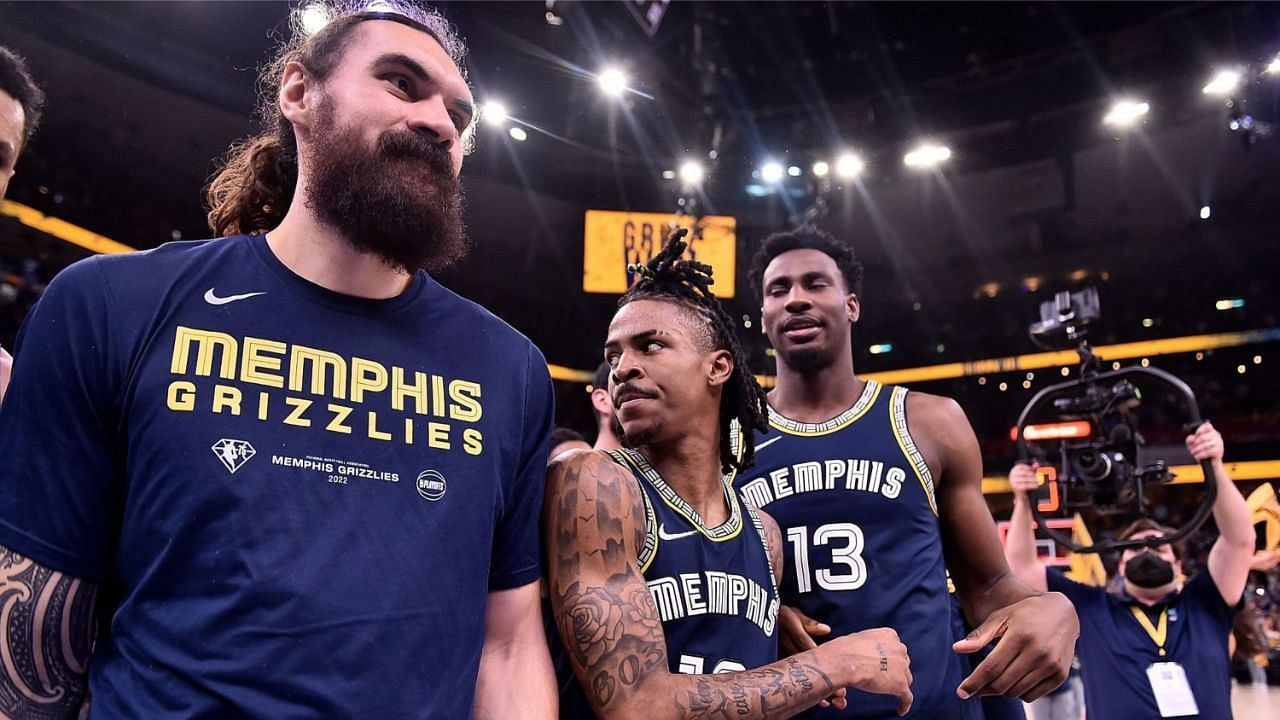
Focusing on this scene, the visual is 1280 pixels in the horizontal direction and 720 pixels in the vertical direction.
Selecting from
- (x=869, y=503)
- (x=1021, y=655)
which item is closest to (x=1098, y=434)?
(x=869, y=503)

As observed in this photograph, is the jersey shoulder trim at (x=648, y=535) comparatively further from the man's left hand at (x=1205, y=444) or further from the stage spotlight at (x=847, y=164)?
the stage spotlight at (x=847, y=164)

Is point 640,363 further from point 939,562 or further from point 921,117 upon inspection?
point 921,117

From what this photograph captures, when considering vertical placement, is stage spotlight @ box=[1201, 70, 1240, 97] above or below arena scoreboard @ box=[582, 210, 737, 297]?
above

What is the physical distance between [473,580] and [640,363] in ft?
2.84

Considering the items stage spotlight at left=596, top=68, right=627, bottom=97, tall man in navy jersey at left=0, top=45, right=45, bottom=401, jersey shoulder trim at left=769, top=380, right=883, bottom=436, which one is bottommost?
jersey shoulder trim at left=769, top=380, right=883, bottom=436

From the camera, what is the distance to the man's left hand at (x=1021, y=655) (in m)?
1.83

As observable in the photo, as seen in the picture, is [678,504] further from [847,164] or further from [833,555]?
[847,164]

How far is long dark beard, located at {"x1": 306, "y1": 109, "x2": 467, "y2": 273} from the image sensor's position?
1.40m

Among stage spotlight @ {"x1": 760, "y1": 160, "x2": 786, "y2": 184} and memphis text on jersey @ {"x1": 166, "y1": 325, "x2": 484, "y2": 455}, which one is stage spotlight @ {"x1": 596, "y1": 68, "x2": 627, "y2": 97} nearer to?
stage spotlight @ {"x1": 760, "y1": 160, "x2": 786, "y2": 184}

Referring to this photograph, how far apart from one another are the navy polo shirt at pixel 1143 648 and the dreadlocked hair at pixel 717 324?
2611mm

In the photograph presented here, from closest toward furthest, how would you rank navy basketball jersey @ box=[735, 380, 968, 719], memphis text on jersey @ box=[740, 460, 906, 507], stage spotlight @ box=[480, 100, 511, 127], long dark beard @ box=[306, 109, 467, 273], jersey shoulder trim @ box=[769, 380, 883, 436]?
long dark beard @ box=[306, 109, 467, 273] < navy basketball jersey @ box=[735, 380, 968, 719] < memphis text on jersey @ box=[740, 460, 906, 507] < jersey shoulder trim @ box=[769, 380, 883, 436] < stage spotlight @ box=[480, 100, 511, 127]

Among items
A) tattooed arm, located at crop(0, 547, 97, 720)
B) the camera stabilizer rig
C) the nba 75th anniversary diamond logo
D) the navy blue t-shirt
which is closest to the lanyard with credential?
the camera stabilizer rig

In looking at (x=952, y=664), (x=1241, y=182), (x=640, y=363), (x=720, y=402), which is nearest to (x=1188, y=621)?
(x=952, y=664)

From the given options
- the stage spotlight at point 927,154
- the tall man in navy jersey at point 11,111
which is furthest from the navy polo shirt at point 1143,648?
the stage spotlight at point 927,154
